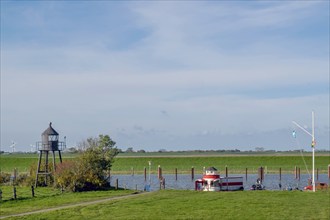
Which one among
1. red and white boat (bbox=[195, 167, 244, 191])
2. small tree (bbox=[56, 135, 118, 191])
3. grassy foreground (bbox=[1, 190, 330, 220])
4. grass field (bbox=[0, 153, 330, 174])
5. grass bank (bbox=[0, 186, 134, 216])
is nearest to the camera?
grassy foreground (bbox=[1, 190, 330, 220])

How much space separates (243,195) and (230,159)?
96.8 m

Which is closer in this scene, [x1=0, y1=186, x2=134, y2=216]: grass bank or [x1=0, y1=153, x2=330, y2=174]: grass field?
[x1=0, y1=186, x2=134, y2=216]: grass bank

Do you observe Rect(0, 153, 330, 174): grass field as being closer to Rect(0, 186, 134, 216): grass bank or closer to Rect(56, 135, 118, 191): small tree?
Rect(56, 135, 118, 191): small tree

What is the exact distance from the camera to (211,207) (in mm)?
39625

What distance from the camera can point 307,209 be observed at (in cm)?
3816

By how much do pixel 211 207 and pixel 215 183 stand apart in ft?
65.0

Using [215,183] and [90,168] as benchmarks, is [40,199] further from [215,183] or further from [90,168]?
[215,183]

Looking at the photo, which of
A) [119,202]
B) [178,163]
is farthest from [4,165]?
[119,202]

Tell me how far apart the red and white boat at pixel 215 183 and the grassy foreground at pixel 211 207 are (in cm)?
1061

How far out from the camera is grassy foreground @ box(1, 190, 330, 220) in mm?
35875

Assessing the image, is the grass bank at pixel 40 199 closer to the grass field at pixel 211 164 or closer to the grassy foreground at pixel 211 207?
the grassy foreground at pixel 211 207

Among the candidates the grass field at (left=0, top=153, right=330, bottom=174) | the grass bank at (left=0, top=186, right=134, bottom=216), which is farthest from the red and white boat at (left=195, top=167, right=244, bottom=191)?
the grass field at (left=0, top=153, right=330, bottom=174)

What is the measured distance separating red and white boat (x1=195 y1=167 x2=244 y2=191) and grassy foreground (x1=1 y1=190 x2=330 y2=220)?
418 inches

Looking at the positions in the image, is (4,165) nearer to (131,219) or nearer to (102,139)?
(102,139)
